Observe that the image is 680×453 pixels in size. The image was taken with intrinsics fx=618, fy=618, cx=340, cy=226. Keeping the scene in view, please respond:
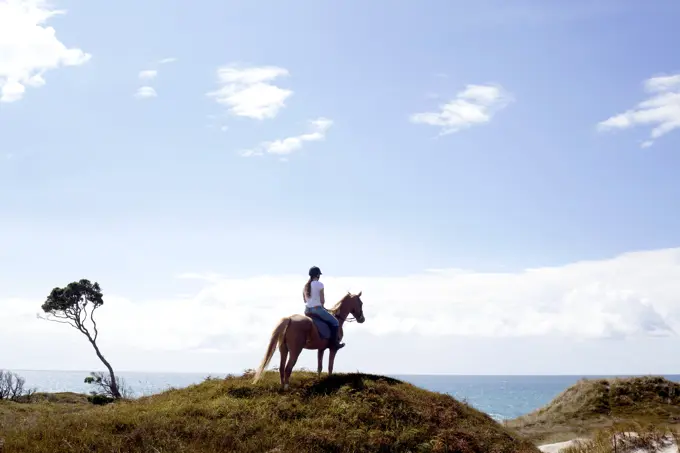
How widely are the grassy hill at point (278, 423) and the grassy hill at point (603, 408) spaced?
938 centimetres

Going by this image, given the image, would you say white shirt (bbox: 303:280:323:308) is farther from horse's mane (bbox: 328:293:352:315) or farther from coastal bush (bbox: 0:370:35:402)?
coastal bush (bbox: 0:370:35:402)

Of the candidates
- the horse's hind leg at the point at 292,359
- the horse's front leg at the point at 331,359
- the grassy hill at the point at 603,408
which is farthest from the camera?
the grassy hill at the point at 603,408

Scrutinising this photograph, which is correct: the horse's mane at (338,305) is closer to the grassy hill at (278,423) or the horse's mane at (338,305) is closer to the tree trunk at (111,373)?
the grassy hill at (278,423)

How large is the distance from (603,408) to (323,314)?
18374mm

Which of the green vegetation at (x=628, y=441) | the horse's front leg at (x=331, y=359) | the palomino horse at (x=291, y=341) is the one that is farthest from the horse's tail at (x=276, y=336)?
the green vegetation at (x=628, y=441)

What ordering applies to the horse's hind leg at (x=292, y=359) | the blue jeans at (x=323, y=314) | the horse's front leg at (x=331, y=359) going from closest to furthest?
the horse's hind leg at (x=292, y=359) < the blue jeans at (x=323, y=314) < the horse's front leg at (x=331, y=359)

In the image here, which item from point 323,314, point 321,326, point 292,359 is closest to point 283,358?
point 292,359

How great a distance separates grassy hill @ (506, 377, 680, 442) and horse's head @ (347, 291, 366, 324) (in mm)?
10480

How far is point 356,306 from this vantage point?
21672mm

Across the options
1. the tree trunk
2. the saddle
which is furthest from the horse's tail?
the tree trunk

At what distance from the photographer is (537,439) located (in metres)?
25.5

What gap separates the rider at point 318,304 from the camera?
2020 centimetres

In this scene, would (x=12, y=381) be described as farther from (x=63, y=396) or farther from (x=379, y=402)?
(x=379, y=402)

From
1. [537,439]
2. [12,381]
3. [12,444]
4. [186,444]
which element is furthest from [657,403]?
[12,381]
